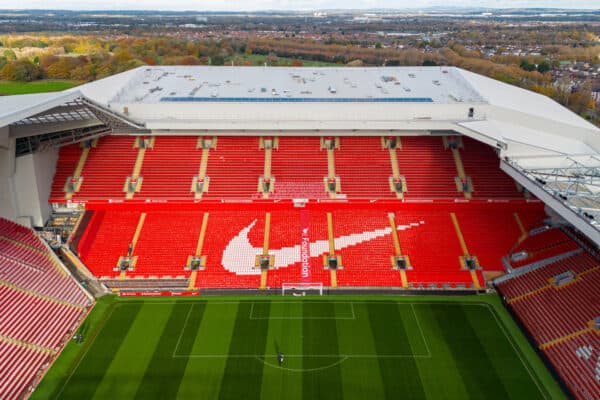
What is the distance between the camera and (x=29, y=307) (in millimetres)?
23906

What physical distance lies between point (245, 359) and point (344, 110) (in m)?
18.6

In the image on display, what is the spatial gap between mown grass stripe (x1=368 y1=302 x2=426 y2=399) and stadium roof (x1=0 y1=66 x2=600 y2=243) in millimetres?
9711

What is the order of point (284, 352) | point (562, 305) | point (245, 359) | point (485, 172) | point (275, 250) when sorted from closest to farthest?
point (245, 359), point (284, 352), point (562, 305), point (275, 250), point (485, 172)

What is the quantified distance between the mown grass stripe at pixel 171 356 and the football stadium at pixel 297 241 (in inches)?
3.8

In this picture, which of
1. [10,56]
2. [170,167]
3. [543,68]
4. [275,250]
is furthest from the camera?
[10,56]

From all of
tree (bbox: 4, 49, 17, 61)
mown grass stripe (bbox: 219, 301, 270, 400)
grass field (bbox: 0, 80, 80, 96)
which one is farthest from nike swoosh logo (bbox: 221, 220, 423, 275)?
tree (bbox: 4, 49, 17, 61)

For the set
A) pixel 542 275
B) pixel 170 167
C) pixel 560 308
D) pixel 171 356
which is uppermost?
pixel 170 167

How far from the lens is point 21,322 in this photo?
74.8 feet

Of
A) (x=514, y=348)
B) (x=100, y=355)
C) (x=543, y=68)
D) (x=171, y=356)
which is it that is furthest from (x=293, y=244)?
(x=543, y=68)

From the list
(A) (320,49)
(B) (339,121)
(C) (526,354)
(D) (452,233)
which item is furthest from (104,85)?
(A) (320,49)

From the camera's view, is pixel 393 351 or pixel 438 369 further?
pixel 393 351

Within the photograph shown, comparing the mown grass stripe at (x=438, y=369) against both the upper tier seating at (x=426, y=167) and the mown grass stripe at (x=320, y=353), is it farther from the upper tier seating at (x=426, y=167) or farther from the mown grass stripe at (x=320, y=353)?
the upper tier seating at (x=426, y=167)

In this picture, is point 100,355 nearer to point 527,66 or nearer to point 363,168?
point 363,168

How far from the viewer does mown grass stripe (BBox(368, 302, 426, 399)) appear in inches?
800
